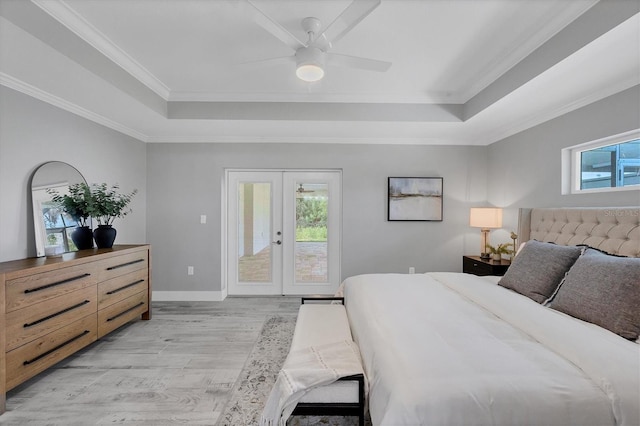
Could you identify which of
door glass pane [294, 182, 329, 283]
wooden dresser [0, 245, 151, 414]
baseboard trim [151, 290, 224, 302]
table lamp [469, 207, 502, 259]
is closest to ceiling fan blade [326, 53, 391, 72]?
door glass pane [294, 182, 329, 283]

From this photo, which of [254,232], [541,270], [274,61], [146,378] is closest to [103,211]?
[146,378]

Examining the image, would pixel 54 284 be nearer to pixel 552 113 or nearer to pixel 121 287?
pixel 121 287

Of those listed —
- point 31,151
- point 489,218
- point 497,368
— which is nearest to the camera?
point 497,368

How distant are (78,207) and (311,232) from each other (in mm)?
2670

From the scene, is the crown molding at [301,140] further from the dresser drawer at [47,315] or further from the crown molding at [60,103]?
the dresser drawer at [47,315]

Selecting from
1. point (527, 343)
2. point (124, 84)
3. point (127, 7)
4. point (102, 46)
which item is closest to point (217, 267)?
point (124, 84)

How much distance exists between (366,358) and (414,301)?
667 millimetres

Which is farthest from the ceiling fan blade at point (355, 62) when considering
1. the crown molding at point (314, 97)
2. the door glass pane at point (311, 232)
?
the door glass pane at point (311, 232)

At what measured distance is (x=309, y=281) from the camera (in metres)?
4.32

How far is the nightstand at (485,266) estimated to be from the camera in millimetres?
3178

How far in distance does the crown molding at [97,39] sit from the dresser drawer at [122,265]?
1772mm

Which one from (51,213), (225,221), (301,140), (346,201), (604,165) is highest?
(301,140)

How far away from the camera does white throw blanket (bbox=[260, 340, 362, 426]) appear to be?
1366 mm

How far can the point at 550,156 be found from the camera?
296 cm
